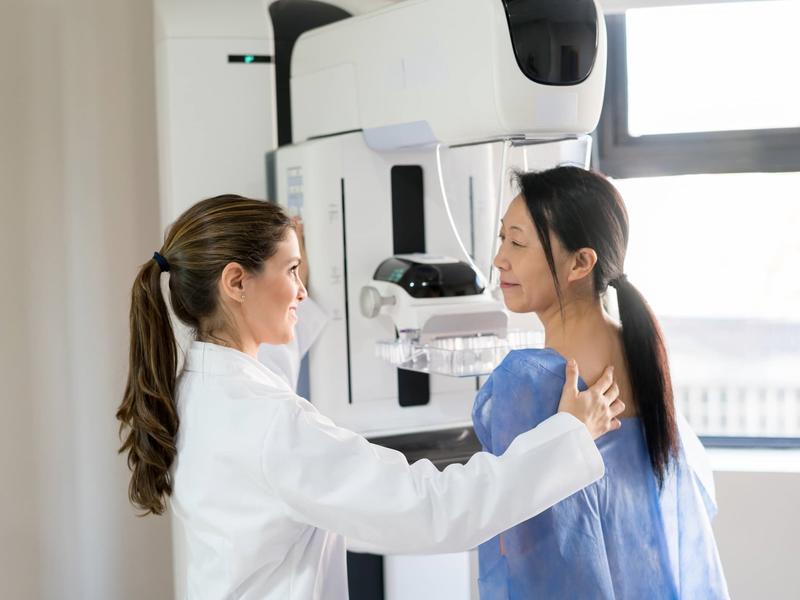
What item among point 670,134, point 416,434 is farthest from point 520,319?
point 670,134

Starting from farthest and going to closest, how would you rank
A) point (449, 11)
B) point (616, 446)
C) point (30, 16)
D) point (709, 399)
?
1. point (709, 399)
2. point (30, 16)
3. point (449, 11)
4. point (616, 446)

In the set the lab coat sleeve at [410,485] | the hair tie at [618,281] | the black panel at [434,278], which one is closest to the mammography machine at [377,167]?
the black panel at [434,278]

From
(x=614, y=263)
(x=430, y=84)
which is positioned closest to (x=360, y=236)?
(x=430, y=84)

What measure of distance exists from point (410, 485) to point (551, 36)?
70 centimetres

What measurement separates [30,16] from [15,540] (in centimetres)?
126

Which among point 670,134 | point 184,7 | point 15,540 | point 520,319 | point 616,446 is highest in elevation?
point 184,7

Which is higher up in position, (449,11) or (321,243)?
(449,11)

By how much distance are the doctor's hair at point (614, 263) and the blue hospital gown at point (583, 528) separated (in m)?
0.03

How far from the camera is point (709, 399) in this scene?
294 cm

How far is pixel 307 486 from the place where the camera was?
1.21 m

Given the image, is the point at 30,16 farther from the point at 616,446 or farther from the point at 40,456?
the point at 616,446

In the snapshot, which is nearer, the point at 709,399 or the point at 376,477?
the point at 376,477

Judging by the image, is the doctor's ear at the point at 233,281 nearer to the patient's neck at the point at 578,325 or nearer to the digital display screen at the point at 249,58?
the patient's neck at the point at 578,325

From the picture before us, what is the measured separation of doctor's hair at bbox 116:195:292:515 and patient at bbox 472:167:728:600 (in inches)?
15.1
